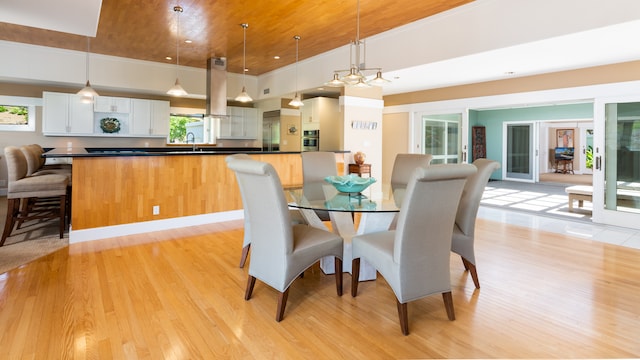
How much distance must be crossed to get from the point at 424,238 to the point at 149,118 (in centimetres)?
696

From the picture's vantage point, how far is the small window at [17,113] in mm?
6426

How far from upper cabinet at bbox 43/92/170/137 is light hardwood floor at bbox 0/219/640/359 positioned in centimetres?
431

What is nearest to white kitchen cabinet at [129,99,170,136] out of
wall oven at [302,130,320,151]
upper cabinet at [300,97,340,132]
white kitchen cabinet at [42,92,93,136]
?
white kitchen cabinet at [42,92,93,136]

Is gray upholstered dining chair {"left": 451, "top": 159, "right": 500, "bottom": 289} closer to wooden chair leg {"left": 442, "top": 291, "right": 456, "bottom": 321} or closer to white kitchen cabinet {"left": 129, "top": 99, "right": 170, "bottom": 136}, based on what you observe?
wooden chair leg {"left": 442, "top": 291, "right": 456, "bottom": 321}

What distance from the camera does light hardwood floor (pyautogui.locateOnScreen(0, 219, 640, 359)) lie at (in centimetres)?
185

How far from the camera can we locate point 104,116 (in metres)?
6.89

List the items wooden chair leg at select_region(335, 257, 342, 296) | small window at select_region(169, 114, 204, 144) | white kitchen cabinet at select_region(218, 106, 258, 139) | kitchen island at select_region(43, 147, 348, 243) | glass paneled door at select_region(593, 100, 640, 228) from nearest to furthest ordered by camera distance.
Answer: wooden chair leg at select_region(335, 257, 342, 296)
kitchen island at select_region(43, 147, 348, 243)
glass paneled door at select_region(593, 100, 640, 228)
small window at select_region(169, 114, 204, 144)
white kitchen cabinet at select_region(218, 106, 258, 139)

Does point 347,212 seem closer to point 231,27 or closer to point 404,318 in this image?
point 404,318

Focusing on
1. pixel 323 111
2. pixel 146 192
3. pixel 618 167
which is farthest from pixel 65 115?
pixel 618 167

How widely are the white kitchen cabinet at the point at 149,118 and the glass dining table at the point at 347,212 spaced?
213 inches

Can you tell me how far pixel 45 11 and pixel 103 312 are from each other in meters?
3.06

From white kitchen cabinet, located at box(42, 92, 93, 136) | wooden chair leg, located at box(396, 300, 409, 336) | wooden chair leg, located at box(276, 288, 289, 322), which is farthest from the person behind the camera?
white kitchen cabinet, located at box(42, 92, 93, 136)

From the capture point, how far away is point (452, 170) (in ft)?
6.13

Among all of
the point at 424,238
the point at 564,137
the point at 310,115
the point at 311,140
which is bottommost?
the point at 424,238
